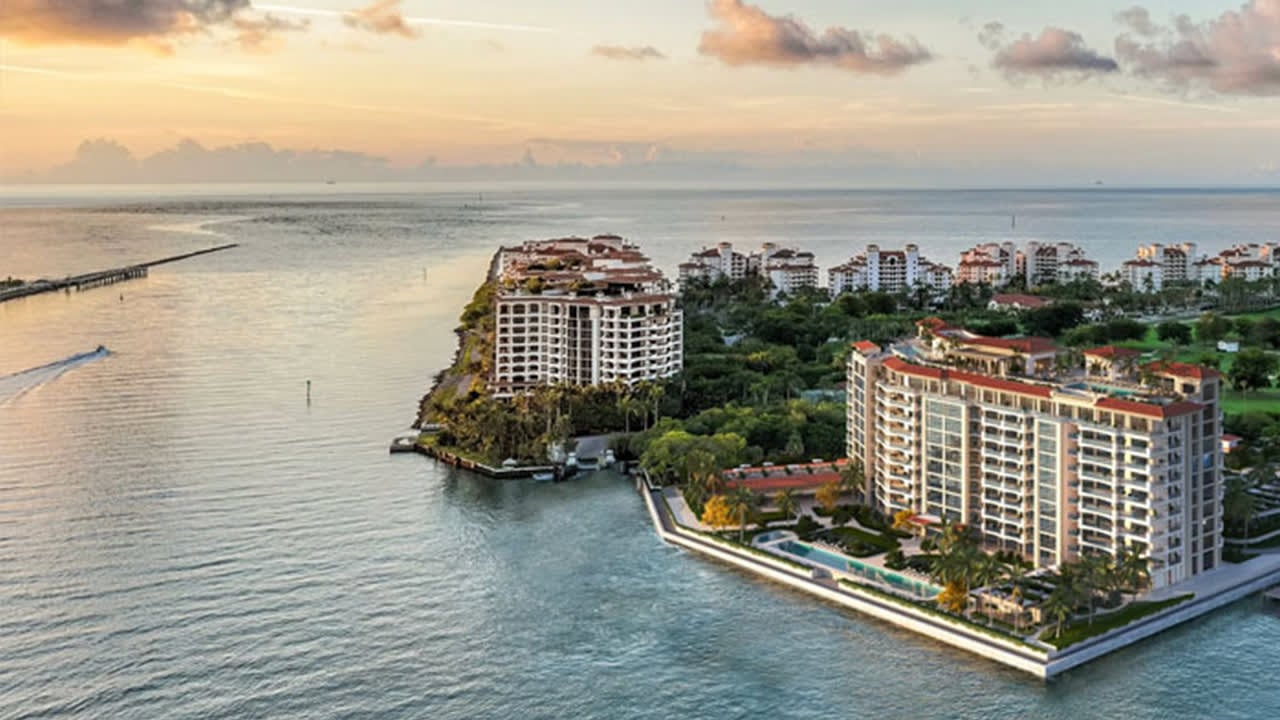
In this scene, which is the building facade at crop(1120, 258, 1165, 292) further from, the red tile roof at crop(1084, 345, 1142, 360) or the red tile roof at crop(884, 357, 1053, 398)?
the red tile roof at crop(1084, 345, 1142, 360)

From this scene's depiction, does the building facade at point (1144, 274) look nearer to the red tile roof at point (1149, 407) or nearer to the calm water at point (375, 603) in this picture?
the calm water at point (375, 603)

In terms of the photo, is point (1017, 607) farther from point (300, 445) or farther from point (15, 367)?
point (15, 367)

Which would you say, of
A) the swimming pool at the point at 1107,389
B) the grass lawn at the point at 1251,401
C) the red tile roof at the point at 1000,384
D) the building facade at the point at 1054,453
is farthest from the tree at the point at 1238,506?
the grass lawn at the point at 1251,401

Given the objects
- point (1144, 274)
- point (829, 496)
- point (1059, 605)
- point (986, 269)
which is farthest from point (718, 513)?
point (1144, 274)

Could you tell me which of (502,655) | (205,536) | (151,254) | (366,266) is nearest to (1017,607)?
(502,655)

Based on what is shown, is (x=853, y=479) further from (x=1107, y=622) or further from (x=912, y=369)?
(x=1107, y=622)

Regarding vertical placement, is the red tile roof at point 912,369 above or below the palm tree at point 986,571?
above
